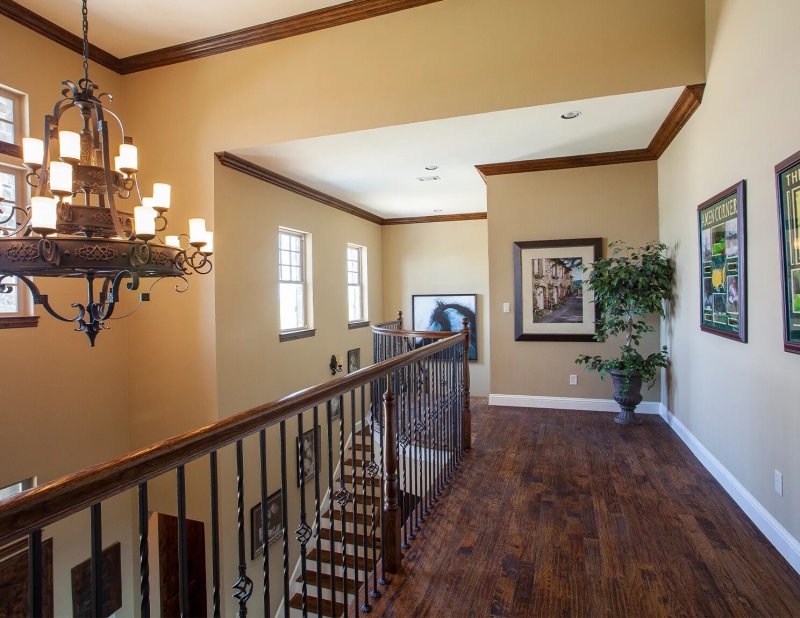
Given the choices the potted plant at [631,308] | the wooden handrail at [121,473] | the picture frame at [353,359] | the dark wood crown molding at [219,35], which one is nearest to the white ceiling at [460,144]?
the dark wood crown molding at [219,35]

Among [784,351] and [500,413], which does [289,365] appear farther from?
[784,351]

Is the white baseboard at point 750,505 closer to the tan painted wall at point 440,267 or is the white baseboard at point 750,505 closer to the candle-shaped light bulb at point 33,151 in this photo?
the candle-shaped light bulb at point 33,151

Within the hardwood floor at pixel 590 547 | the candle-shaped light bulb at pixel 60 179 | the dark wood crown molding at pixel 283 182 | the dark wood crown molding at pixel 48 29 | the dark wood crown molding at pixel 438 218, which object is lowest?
the hardwood floor at pixel 590 547

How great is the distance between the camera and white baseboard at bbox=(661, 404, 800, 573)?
2.14 m

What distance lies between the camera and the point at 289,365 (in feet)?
18.1

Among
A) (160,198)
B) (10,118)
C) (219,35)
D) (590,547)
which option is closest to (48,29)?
(10,118)

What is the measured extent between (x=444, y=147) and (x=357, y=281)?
12.2 ft

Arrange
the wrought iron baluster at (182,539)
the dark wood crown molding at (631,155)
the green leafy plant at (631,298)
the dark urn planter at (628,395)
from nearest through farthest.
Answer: the wrought iron baluster at (182,539) → the dark wood crown molding at (631,155) → the green leafy plant at (631,298) → the dark urn planter at (628,395)

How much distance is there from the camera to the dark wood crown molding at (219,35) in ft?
12.3

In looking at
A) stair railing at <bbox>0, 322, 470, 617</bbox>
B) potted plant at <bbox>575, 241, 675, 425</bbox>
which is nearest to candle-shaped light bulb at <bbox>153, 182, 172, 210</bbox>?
stair railing at <bbox>0, 322, 470, 617</bbox>

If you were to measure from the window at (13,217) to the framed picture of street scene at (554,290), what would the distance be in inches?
182

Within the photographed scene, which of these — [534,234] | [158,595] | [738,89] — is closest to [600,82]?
[738,89]

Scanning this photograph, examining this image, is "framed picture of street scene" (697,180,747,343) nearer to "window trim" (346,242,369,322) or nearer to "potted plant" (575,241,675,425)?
"potted plant" (575,241,675,425)

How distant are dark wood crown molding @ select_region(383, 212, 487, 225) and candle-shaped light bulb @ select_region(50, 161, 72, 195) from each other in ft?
21.6
